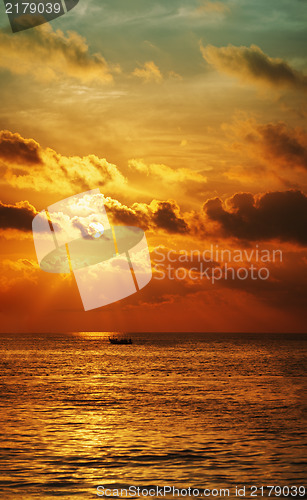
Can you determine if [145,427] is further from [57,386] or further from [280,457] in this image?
[57,386]

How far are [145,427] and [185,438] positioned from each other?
4691 millimetres

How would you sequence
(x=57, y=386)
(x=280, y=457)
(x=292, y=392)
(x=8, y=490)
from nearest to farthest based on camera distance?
(x=8, y=490)
(x=280, y=457)
(x=292, y=392)
(x=57, y=386)

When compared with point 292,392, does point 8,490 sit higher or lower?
higher

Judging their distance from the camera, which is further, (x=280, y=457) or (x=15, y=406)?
(x=15, y=406)

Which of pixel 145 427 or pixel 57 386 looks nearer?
pixel 145 427

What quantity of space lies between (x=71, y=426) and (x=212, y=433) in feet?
32.5

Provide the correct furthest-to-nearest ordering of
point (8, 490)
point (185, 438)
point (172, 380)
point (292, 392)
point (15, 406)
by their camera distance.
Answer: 1. point (172, 380)
2. point (292, 392)
3. point (15, 406)
4. point (185, 438)
5. point (8, 490)

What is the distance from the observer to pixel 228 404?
2105 inches

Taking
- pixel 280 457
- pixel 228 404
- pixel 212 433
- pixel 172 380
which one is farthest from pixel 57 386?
pixel 280 457

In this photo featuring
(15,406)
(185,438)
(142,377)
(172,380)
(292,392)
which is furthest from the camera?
(142,377)

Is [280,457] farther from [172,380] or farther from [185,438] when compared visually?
[172,380]

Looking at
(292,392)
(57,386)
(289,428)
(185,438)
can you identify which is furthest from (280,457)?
(57,386)

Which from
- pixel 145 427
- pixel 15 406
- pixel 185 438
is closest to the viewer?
pixel 185 438

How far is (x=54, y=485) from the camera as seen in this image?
25891mm
